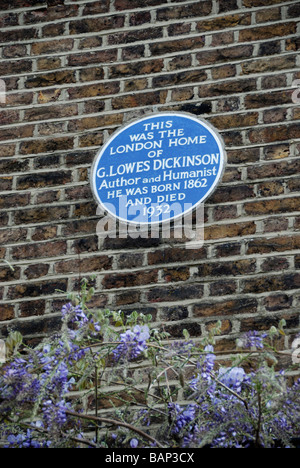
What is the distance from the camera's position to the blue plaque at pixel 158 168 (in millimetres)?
2988

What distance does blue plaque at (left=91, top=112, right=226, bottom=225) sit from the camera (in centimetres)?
299

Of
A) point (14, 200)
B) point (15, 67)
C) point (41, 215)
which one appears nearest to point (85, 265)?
point (41, 215)

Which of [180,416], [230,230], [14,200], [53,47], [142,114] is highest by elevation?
[53,47]

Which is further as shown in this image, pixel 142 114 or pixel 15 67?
pixel 15 67

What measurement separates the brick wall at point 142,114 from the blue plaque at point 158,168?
5 centimetres

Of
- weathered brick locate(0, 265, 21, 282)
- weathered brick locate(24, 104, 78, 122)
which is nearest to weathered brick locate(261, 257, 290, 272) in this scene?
weathered brick locate(0, 265, 21, 282)

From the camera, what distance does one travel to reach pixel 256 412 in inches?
83.5

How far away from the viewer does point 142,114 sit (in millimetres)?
3223

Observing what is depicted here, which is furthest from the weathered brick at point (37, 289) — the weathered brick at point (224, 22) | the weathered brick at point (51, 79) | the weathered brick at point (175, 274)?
the weathered brick at point (224, 22)

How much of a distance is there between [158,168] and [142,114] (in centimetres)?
30

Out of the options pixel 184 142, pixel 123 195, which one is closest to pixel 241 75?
pixel 184 142

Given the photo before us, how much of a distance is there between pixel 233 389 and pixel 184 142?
47.5 inches

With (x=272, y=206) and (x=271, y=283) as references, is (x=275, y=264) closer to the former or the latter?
(x=271, y=283)

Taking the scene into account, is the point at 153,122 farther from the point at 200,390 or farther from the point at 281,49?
the point at 200,390
